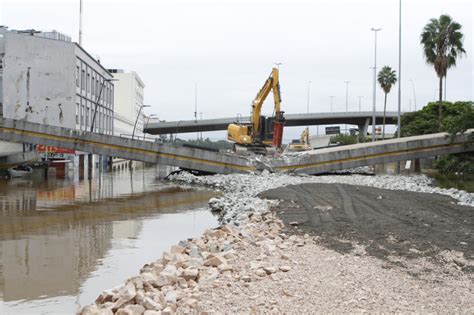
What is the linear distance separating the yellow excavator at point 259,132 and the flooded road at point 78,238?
63.3 ft

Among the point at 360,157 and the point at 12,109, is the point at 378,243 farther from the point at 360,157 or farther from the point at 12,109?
the point at 12,109

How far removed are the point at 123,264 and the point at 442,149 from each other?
3263 cm

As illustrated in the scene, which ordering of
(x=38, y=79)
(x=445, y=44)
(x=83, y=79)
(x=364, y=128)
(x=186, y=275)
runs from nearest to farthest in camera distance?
(x=186, y=275), (x=445, y=44), (x=38, y=79), (x=83, y=79), (x=364, y=128)

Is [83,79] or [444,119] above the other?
[83,79]

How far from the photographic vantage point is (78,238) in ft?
54.4

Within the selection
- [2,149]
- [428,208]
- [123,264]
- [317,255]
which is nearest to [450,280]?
[317,255]

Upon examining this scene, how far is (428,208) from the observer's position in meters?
18.3

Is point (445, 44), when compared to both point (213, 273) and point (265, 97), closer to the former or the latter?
point (265, 97)

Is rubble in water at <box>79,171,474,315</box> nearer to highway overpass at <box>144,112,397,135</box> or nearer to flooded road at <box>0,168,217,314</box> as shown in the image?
flooded road at <box>0,168,217,314</box>

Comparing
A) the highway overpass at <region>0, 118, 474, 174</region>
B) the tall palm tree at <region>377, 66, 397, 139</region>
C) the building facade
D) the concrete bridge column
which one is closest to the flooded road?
the highway overpass at <region>0, 118, 474, 174</region>

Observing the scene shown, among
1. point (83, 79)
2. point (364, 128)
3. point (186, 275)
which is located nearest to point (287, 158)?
point (83, 79)

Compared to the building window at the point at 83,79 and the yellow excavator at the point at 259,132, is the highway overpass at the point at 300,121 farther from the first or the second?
the yellow excavator at the point at 259,132

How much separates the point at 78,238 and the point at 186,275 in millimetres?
8325

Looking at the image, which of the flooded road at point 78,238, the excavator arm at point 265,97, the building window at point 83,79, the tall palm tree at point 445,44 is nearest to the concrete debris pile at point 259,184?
the flooded road at point 78,238
